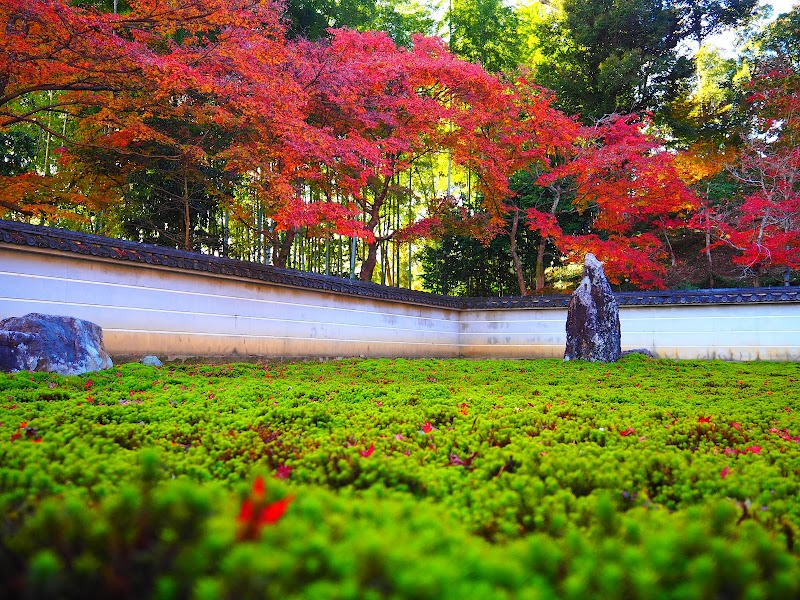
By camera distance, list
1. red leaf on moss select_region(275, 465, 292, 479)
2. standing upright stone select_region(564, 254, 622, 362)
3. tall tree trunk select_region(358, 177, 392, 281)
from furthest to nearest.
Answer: tall tree trunk select_region(358, 177, 392, 281)
standing upright stone select_region(564, 254, 622, 362)
red leaf on moss select_region(275, 465, 292, 479)

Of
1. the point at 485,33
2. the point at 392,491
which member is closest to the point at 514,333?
the point at 485,33

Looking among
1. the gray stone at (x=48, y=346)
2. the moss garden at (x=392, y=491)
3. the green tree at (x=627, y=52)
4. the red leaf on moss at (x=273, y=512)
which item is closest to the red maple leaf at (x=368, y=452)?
the moss garden at (x=392, y=491)

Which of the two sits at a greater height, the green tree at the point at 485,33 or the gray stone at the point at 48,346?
the green tree at the point at 485,33

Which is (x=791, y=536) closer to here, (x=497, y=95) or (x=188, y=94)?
(x=188, y=94)

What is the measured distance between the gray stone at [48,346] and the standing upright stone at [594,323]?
26.2 ft

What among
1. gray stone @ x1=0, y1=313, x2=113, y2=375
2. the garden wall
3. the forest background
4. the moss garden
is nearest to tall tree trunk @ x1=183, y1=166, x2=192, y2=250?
the forest background

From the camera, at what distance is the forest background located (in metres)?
9.38

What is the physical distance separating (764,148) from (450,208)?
975 centimetres

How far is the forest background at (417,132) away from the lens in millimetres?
9375

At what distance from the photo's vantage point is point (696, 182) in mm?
17797

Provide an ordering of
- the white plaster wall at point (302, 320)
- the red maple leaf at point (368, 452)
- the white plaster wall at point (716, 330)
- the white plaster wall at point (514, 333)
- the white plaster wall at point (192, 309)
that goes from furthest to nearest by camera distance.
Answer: the white plaster wall at point (514, 333)
the white plaster wall at point (716, 330)
the white plaster wall at point (302, 320)
the white plaster wall at point (192, 309)
the red maple leaf at point (368, 452)

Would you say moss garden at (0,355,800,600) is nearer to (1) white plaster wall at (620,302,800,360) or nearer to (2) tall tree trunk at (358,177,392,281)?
(1) white plaster wall at (620,302,800,360)

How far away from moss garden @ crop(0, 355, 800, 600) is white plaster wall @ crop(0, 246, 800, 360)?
2.96 metres

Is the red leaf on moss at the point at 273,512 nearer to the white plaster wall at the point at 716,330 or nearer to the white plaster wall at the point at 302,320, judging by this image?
the white plaster wall at the point at 302,320
